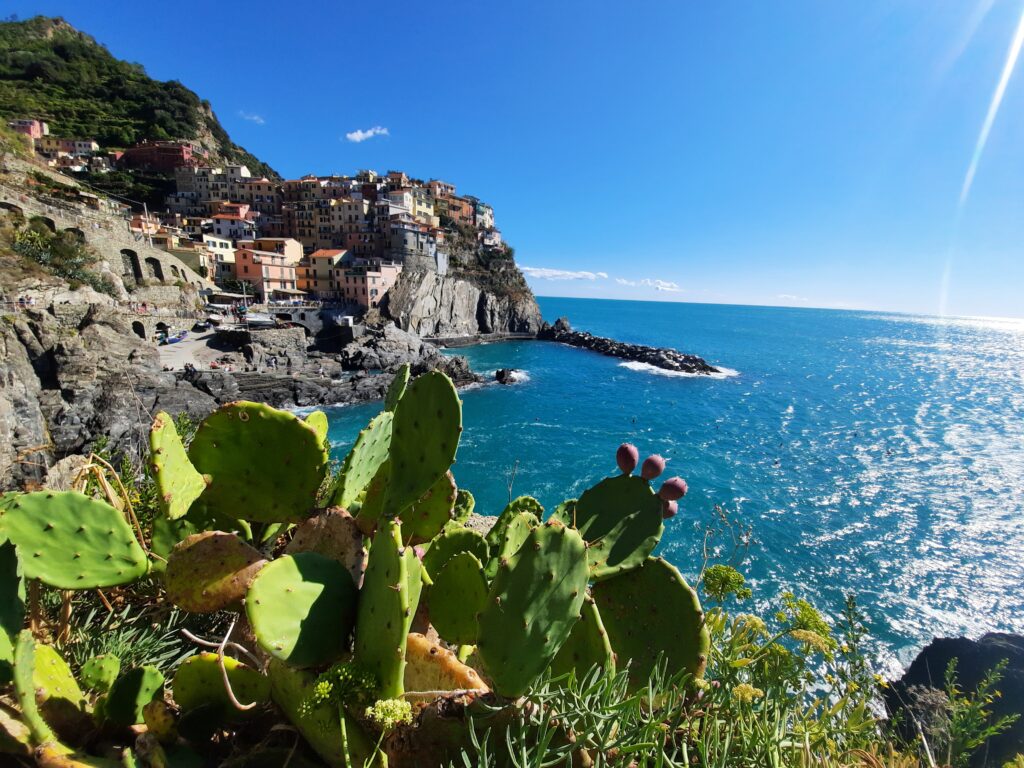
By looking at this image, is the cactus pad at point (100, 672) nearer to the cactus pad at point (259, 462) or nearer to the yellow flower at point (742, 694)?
the cactus pad at point (259, 462)

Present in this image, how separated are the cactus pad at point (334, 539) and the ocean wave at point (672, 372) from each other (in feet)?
147

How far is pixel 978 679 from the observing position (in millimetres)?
7449

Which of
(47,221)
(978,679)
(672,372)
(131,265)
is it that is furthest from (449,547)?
(672,372)

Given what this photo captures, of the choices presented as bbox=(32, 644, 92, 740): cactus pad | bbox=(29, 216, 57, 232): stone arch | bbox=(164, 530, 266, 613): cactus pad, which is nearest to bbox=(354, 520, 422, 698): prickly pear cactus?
bbox=(164, 530, 266, 613): cactus pad

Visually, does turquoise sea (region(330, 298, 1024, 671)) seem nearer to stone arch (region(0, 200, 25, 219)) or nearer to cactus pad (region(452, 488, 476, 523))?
cactus pad (region(452, 488, 476, 523))

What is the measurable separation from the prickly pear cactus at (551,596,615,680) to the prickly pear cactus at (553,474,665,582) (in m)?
Answer: 0.35

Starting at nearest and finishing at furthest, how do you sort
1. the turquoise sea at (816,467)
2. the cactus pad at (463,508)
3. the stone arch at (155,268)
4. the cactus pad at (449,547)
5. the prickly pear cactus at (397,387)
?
the cactus pad at (449,547) → the prickly pear cactus at (397,387) → the cactus pad at (463,508) → the turquoise sea at (816,467) → the stone arch at (155,268)

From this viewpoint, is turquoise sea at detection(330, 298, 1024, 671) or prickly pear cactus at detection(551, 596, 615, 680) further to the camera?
turquoise sea at detection(330, 298, 1024, 671)

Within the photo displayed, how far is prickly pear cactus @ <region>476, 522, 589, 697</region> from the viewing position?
1221 millimetres

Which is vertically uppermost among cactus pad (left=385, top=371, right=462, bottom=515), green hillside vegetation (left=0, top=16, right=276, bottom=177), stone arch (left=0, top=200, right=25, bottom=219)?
green hillside vegetation (left=0, top=16, right=276, bottom=177)

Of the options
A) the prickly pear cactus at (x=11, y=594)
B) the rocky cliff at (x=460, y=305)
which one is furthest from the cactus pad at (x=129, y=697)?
the rocky cliff at (x=460, y=305)

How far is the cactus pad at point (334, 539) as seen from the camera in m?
1.71

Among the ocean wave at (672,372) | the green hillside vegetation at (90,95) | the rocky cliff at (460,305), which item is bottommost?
the ocean wave at (672,372)

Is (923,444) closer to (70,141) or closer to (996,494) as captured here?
(996,494)
